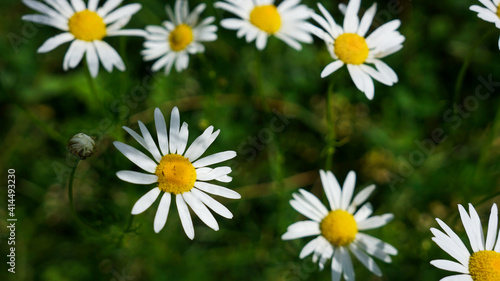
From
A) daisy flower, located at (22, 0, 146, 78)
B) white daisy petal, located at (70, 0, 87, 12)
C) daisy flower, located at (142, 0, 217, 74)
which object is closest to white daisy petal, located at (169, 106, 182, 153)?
daisy flower, located at (22, 0, 146, 78)

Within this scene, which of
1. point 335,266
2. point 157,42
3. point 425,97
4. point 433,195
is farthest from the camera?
point 425,97

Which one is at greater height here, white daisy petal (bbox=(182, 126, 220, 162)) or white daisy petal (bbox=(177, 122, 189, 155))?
white daisy petal (bbox=(177, 122, 189, 155))

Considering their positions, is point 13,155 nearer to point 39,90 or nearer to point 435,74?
point 39,90

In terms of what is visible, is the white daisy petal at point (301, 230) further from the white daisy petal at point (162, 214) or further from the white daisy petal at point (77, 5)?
the white daisy petal at point (77, 5)

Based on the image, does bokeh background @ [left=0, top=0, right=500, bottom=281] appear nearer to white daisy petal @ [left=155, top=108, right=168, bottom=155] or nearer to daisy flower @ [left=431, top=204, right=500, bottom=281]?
daisy flower @ [left=431, top=204, right=500, bottom=281]

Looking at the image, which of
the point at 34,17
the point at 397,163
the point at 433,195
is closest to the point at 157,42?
the point at 34,17

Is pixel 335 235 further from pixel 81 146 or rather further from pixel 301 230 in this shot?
pixel 81 146

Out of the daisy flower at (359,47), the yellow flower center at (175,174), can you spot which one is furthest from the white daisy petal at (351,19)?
the yellow flower center at (175,174)
